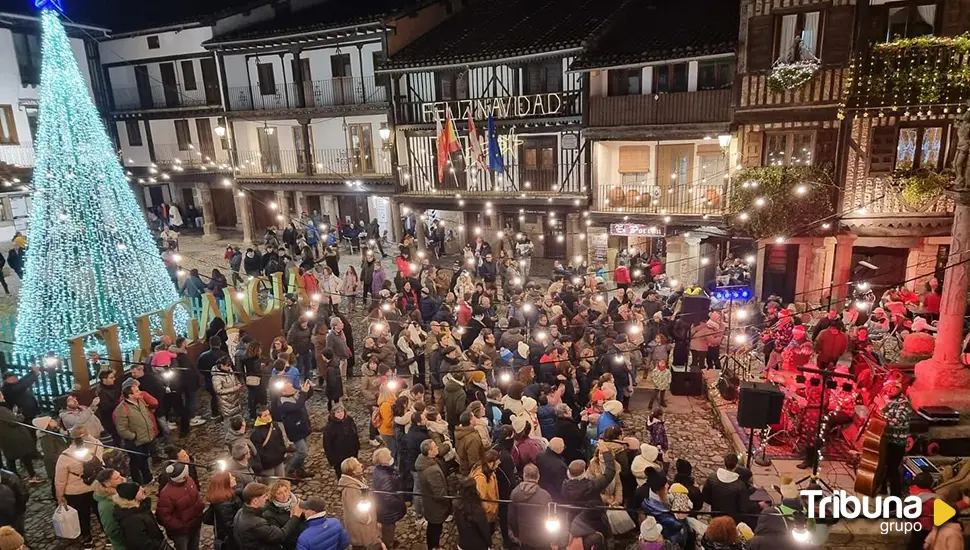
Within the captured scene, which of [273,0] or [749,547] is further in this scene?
[273,0]

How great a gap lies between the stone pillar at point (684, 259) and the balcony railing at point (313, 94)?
43.2 ft

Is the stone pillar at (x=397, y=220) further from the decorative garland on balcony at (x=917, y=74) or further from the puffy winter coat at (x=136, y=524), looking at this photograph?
the puffy winter coat at (x=136, y=524)

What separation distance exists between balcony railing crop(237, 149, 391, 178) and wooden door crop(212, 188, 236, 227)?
463 centimetres

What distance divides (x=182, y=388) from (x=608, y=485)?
7.93 metres

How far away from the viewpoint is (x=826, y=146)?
16047mm

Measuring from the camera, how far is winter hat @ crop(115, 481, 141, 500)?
6246mm

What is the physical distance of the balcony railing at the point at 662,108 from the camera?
17469mm

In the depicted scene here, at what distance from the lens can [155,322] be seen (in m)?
14.0

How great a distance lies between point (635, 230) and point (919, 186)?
25.6 feet

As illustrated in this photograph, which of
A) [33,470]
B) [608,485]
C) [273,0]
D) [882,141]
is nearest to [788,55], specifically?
[882,141]

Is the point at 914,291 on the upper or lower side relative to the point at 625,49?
lower

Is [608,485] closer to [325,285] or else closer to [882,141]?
[325,285]

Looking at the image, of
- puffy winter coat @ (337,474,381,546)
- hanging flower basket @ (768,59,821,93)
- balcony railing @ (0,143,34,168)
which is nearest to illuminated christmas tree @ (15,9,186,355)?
puffy winter coat @ (337,474,381,546)

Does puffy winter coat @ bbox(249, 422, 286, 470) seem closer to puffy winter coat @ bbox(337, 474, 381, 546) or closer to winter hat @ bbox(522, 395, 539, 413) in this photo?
puffy winter coat @ bbox(337, 474, 381, 546)
